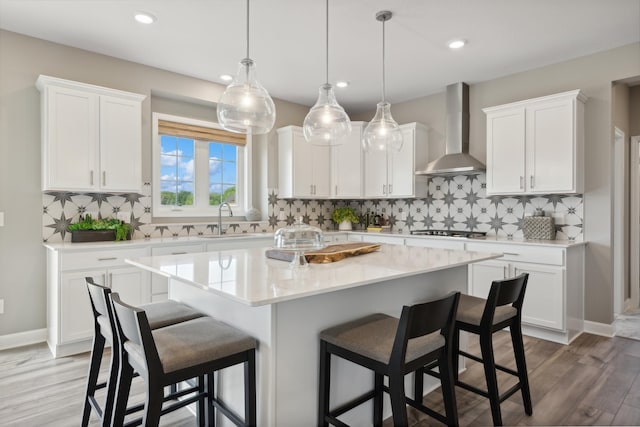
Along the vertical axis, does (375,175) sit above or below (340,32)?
below

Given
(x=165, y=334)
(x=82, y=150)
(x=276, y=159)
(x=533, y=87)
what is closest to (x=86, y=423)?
(x=165, y=334)

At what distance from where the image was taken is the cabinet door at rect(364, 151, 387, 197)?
500cm

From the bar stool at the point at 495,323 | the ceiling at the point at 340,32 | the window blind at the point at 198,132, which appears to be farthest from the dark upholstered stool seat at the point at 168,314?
the window blind at the point at 198,132

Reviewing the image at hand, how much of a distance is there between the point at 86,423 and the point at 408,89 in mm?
4429

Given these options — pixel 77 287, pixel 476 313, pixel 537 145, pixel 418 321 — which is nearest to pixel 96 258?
pixel 77 287

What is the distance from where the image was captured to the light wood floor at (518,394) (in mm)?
2098

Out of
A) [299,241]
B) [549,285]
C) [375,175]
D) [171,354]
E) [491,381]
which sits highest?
[375,175]

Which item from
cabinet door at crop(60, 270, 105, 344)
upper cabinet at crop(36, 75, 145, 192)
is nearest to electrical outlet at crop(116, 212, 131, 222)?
upper cabinet at crop(36, 75, 145, 192)

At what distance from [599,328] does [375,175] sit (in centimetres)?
290

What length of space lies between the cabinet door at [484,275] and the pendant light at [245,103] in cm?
268

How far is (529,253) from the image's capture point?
3.47 metres

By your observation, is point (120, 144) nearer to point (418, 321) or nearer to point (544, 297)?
point (418, 321)

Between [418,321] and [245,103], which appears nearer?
[418,321]

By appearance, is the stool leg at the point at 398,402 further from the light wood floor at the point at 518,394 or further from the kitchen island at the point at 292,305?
the light wood floor at the point at 518,394
